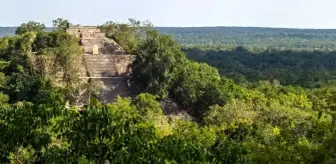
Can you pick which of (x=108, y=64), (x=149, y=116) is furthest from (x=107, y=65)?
(x=149, y=116)

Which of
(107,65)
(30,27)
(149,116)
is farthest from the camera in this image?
(30,27)

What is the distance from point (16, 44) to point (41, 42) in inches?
75.7

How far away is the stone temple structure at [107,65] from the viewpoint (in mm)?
37594

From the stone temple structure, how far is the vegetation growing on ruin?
1.34 m

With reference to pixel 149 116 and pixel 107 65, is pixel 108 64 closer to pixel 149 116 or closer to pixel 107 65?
pixel 107 65

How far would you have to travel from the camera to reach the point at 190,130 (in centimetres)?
2777

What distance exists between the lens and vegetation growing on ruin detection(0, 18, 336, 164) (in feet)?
56.7

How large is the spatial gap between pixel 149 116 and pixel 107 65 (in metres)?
10.5

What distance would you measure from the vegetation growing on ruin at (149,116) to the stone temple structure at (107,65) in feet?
4.39

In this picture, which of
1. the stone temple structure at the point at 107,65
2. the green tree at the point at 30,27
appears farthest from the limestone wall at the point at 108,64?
the green tree at the point at 30,27

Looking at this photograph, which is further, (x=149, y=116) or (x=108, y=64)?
(x=108, y=64)

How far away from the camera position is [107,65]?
40.4m

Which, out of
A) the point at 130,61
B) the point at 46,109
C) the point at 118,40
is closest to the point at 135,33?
the point at 118,40

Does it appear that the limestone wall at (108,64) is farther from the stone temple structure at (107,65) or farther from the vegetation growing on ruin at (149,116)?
the vegetation growing on ruin at (149,116)
